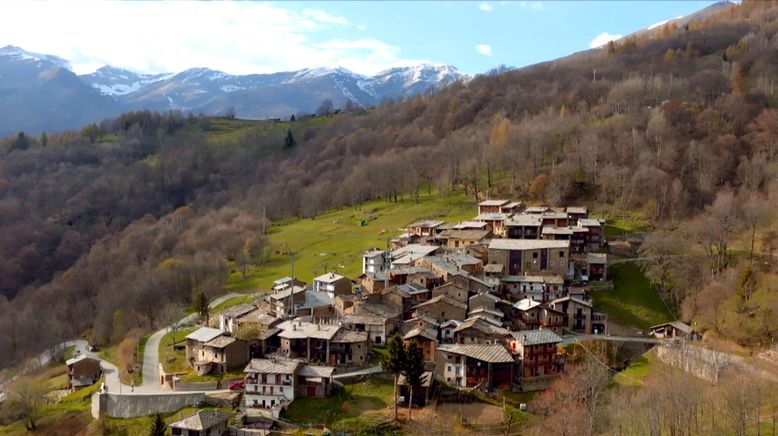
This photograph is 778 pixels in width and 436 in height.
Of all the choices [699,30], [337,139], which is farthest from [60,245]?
[699,30]

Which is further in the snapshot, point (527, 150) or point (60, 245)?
point (60, 245)

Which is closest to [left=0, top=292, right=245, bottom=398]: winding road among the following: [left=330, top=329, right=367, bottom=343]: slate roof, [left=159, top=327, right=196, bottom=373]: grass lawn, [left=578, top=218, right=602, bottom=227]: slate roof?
[left=159, top=327, right=196, bottom=373]: grass lawn

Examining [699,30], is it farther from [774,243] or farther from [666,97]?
[774,243]

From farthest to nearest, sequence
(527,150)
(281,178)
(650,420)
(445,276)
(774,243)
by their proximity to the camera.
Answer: (281,178), (527,150), (774,243), (445,276), (650,420)

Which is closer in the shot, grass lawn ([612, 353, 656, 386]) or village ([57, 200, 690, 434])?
grass lawn ([612, 353, 656, 386])

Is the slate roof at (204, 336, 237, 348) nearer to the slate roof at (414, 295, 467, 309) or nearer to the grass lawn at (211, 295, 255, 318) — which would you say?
the slate roof at (414, 295, 467, 309)

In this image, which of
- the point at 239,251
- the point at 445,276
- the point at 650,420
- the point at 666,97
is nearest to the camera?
the point at 650,420

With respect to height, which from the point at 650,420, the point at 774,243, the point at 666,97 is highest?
the point at 666,97

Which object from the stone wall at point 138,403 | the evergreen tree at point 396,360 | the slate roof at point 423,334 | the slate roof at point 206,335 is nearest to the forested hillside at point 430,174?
the slate roof at point 206,335
